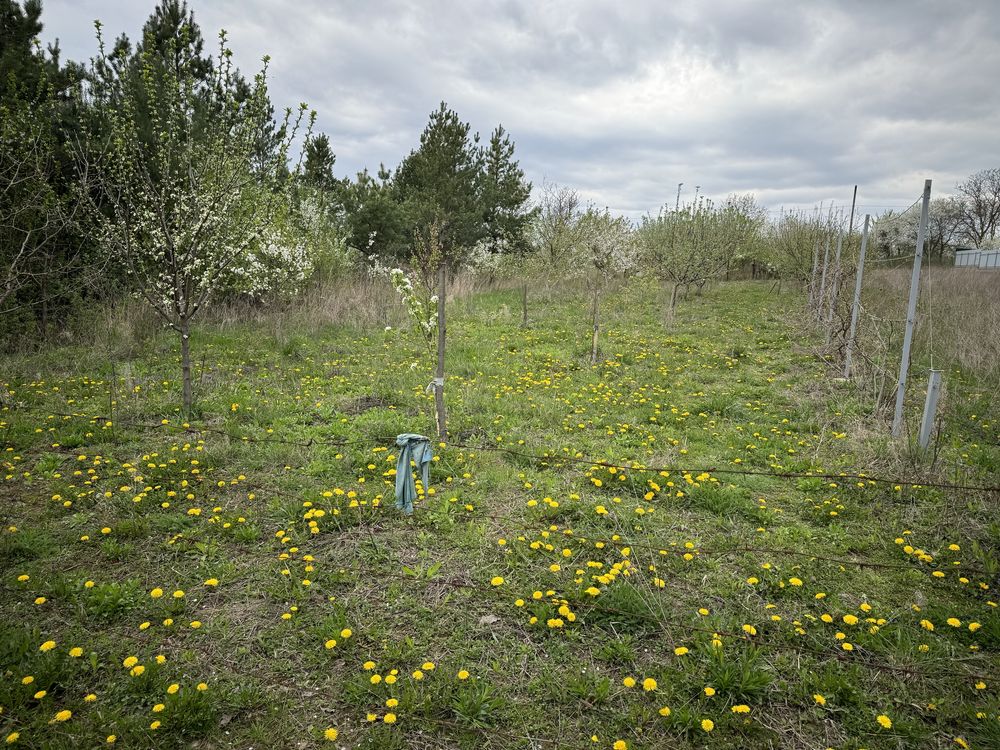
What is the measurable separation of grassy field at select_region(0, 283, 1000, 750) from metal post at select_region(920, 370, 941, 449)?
41 centimetres

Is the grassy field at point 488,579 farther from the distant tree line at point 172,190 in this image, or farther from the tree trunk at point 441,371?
the distant tree line at point 172,190

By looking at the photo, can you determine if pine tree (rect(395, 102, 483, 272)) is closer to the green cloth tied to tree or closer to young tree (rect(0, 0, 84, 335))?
young tree (rect(0, 0, 84, 335))

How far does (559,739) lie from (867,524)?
357 centimetres

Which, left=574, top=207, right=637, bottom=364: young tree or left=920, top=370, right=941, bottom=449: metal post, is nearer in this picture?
left=920, top=370, right=941, bottom=449: metal post

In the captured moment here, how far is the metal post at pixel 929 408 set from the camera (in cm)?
567

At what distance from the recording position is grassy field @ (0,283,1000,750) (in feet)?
9.49

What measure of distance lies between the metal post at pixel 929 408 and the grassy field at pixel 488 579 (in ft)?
1.34

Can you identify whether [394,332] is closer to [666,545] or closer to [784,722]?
[666,545]

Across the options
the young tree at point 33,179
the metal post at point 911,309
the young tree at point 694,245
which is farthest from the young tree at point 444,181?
the metal post at point 911,309

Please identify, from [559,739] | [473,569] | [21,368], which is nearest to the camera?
[559,739]

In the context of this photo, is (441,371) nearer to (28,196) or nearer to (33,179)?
(33,179)

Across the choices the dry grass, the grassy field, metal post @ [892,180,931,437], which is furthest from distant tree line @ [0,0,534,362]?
the dry grass

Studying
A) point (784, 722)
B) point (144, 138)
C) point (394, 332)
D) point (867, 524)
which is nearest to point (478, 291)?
point (394, 332)

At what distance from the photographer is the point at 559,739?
2.78 m
